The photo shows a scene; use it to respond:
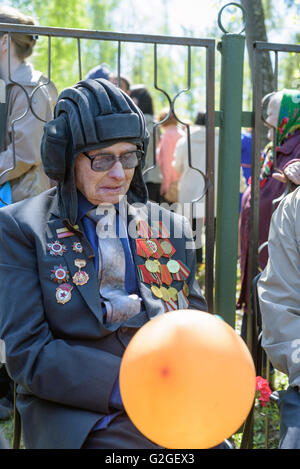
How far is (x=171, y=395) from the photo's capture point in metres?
1.51

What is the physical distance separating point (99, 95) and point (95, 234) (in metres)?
0.55

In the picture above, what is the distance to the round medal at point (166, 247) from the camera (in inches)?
97.4

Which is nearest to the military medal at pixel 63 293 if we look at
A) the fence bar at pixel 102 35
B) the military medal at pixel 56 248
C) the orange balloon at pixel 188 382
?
the military medal at pixel 56 248

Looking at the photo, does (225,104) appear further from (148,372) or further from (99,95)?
(148,372)

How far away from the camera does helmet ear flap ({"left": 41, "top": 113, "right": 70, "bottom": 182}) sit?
223cm

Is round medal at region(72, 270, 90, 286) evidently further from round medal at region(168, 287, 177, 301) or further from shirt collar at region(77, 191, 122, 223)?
round medal at region(168, 287, 177, 301)

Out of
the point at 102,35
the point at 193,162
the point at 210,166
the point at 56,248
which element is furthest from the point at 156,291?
the point at 193,162

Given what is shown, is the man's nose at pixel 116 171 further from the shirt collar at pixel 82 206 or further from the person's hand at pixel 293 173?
the person's hand at pixel 293 173

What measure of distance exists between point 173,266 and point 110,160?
1.71 ft

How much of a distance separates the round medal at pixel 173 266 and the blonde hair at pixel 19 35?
5.49ft

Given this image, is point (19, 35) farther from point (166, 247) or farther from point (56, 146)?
point (166, 247)

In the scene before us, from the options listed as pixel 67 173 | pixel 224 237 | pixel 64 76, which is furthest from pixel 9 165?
pixel 64 76

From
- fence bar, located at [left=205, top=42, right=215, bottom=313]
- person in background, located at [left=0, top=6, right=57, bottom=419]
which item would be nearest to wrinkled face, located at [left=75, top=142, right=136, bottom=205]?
fence bar, located at [left=205, top=42, right=215, bottom=313]

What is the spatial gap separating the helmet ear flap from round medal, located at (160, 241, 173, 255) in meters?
0.52
